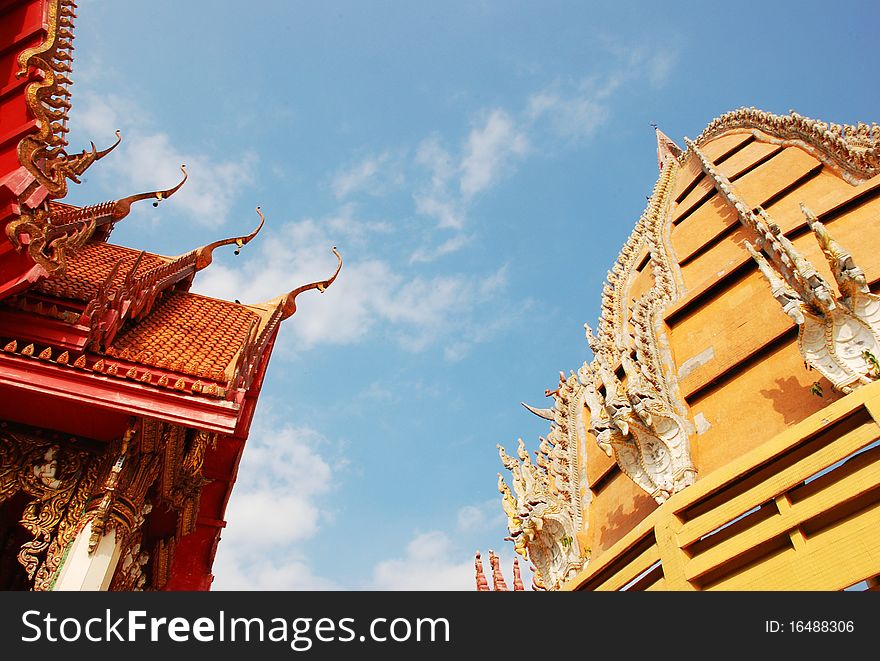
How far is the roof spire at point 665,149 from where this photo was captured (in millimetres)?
17609

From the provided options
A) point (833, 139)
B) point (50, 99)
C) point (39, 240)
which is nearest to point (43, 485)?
Result: point (39, 240)

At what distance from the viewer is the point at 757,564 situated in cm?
514

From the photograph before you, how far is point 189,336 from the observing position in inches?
280

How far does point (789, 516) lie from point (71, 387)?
5810 millimetres

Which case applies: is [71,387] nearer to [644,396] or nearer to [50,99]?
[50,99]

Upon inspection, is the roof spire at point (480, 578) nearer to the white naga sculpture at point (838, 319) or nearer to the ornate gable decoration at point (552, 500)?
the ornate gable decoration at point (552, 500)

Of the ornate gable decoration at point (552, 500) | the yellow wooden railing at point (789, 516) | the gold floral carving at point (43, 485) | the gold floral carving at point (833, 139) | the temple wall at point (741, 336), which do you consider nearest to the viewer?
the yellow wooden railing at point (789, 516)

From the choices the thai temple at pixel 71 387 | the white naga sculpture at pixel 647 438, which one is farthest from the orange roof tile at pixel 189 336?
the white naga sculpture at pixel 647 438

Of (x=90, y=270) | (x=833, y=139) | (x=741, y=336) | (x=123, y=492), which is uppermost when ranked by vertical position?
(x=833, y=139)

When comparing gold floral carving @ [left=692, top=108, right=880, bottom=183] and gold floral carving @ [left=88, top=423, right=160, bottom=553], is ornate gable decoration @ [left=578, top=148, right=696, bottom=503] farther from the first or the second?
gold floral carving @ [left=88, top=423, right=160, bottom=553]

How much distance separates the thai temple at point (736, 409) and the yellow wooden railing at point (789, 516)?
1cm

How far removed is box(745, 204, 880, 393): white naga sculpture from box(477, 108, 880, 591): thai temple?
0.05ft
